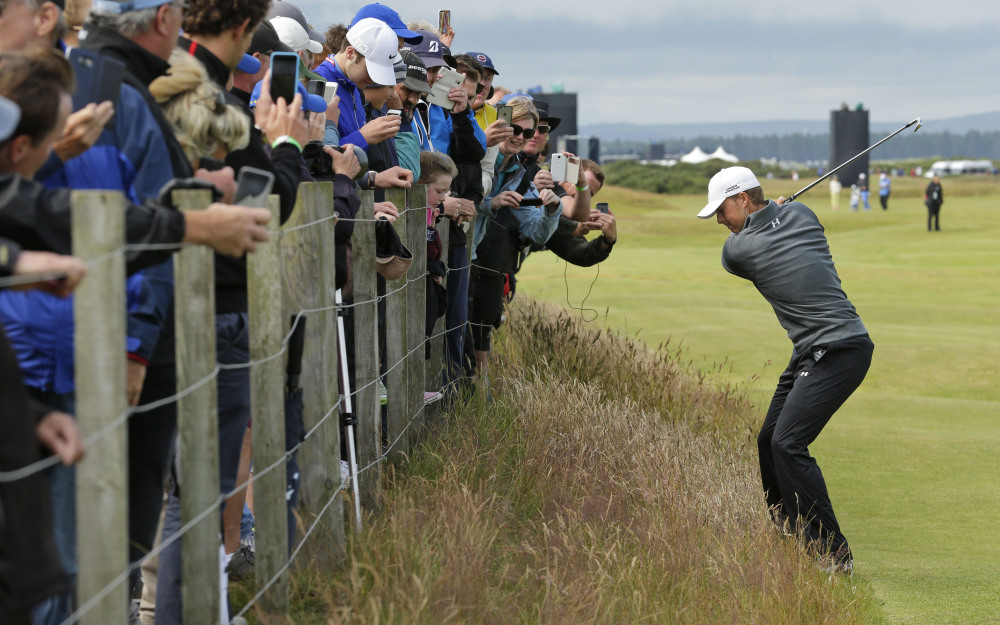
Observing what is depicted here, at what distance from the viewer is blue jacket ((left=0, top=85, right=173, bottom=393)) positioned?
287cm

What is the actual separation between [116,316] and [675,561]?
343cm

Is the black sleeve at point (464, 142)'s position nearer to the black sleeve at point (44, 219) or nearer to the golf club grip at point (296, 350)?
the golf club grip at point (296, 350)

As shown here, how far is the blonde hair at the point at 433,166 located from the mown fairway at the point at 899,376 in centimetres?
326

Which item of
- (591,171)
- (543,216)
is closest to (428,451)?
(543,216)

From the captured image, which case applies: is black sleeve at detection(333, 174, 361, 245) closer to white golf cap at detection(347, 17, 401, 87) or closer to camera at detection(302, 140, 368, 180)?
camera at detection(302, 140, 368, 180)

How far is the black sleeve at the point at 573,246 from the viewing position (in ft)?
31.0

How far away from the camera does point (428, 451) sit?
5.95 m

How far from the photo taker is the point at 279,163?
3869 millimetres

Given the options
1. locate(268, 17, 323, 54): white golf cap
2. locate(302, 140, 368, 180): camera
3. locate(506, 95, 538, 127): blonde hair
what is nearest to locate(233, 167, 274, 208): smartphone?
locate(302, 140, 368, 180): camera

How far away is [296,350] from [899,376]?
38.1ft

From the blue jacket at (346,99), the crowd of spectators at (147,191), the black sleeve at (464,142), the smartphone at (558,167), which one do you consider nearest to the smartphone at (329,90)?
→ the crowd of spectators at (147,191)

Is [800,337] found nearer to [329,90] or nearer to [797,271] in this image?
[797,271]

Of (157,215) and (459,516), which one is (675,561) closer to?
(459,516)

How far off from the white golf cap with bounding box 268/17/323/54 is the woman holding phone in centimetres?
274
